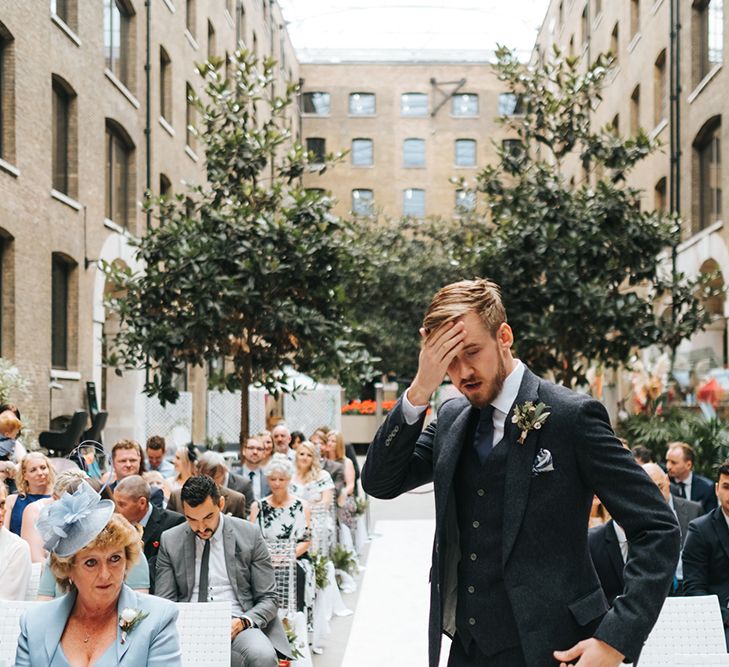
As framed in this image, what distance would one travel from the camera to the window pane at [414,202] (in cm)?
5338

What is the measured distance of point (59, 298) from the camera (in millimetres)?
18859

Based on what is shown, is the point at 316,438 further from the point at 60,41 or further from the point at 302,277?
the point at 60,41

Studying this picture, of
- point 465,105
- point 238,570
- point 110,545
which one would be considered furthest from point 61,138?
point 465,105

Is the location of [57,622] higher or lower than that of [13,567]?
higher

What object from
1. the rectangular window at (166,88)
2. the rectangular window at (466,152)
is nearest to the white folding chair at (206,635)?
the rectangular window at (166,88)

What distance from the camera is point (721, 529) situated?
6.42 metres

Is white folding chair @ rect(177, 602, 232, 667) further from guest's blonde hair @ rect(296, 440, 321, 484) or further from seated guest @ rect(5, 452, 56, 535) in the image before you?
guest's blonde hair @ rect(296, 440, 321, 484)

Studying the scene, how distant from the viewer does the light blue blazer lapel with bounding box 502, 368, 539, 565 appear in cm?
275

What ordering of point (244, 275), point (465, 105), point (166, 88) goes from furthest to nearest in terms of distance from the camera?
1. point (465, 105)
2. point (166, 88)
3. point (244, 275)

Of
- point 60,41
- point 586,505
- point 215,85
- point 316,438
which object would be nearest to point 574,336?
point 316,438

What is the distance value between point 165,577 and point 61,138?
13742 millimetres

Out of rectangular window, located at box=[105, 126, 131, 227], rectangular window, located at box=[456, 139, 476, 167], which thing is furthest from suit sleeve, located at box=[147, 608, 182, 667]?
rectangular window, located at box=[456, 139, 476, 167]

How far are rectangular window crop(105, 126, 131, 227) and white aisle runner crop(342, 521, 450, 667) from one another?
936 centimetres

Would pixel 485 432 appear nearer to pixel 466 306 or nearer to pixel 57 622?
pixel 466 306
